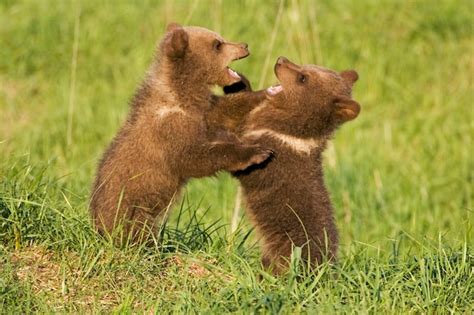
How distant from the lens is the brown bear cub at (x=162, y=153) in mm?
6172

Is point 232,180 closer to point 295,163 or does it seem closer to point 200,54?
point 295,163

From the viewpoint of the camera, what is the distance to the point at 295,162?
257 inches

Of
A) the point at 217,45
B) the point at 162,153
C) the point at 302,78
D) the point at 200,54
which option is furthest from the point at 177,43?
the point at 302,78

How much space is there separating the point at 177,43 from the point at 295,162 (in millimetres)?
924

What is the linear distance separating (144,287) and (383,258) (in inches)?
61.9

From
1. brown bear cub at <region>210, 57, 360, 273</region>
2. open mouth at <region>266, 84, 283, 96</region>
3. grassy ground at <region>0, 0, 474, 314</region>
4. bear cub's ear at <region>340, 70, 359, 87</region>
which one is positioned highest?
bear cub's ear at <region>340, 70, 359, 87</region>

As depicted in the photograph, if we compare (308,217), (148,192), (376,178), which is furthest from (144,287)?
(376,178)

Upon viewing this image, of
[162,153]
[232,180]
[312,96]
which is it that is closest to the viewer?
[162,153]

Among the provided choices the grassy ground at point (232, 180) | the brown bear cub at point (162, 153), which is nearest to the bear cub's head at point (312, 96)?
the brown bear cub at point (162, 153)

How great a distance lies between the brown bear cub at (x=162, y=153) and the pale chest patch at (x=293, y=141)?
30 cm

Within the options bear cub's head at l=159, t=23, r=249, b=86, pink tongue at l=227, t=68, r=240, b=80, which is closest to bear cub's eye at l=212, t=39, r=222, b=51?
bear cub's head at l=159, t=23, r=249, b=86

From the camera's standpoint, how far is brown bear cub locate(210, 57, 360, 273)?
639 centimetres

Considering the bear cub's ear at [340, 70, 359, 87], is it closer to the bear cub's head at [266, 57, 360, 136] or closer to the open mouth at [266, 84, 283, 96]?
the bear cub's head at [266, 57, 360, 136]

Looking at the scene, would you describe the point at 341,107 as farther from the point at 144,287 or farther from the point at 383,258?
the point at 144,287
